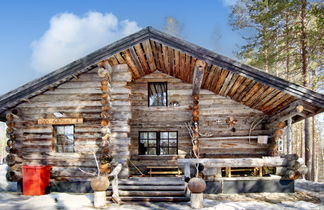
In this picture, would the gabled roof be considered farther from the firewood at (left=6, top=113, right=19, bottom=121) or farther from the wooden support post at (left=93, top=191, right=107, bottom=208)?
the wooden support post at (left=93, top=191, right=107, bottom=208)

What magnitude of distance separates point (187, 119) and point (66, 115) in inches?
217

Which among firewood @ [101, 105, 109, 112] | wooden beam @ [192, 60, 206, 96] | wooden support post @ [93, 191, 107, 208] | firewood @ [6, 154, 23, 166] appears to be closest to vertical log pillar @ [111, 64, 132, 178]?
firewood @ [101, 105, 109, 112]

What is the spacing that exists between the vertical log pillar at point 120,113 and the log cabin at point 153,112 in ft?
0.14

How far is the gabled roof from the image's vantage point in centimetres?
886

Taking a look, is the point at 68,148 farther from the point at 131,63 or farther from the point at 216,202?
the point at 216,202

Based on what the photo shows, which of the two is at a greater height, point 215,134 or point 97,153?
point 215,134

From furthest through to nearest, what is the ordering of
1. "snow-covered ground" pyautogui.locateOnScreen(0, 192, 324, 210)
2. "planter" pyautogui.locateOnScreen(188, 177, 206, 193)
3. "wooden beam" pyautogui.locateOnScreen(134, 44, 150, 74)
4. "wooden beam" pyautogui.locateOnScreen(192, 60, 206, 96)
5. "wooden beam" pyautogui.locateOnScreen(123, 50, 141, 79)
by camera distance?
"wooden beam" pyautogui.locateOnScreen(123, 50, 141, 79), "wooden beam" pyautogui.locateOnScreen(134, 44, 150, 74), "wooden beam" pyautogui.locateOnScreen(192, 60, 206, 96), "snow-covered ground" pyautogui.locateOnScreen(0, 192, 324, 210), "planter" pyautogui.locateOnScreen(188, 177, 206, 193)

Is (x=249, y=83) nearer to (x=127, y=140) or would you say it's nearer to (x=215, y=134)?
(x=215, y=134)

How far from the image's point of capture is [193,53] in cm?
888

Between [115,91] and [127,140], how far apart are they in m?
2.11

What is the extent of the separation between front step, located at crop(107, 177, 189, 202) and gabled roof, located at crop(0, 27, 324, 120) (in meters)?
4.61

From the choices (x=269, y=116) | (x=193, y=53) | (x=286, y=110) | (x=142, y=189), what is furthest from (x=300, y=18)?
(x=142, y=189)

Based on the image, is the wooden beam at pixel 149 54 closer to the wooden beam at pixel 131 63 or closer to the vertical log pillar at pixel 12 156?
the wooden beam at pixel 131 63

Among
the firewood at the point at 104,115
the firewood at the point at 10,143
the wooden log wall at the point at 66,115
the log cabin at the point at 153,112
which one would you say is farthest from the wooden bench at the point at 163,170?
the firewood at the point at 10,143
